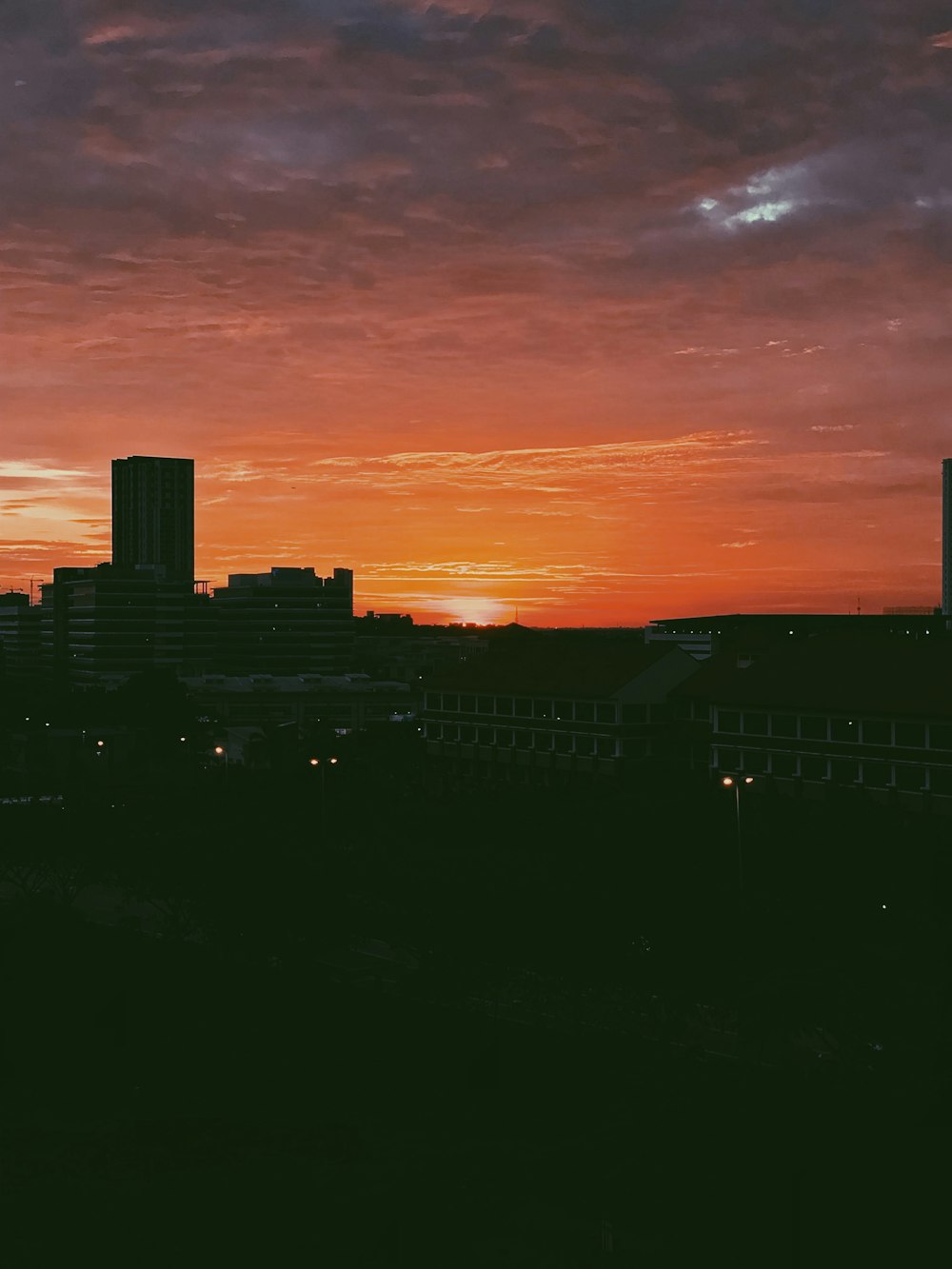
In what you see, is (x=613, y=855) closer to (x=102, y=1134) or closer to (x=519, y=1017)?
(x=519, y=1017)

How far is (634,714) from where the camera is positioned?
8106 cm

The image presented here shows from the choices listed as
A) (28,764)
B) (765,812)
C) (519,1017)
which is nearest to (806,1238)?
(519,1017)

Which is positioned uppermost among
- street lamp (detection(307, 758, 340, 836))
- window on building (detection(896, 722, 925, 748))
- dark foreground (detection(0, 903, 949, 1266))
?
window on building (detection(896, 722, 925, 748))

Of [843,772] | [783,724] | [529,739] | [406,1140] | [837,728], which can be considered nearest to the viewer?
[406,1140]

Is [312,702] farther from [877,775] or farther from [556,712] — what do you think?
[877,775]

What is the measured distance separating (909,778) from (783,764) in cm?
806

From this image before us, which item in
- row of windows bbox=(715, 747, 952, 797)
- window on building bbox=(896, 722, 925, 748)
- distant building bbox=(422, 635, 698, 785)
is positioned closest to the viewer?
row of windows bbox=(715, 747, 952, 797)

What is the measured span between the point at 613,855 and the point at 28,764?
80.8 meters

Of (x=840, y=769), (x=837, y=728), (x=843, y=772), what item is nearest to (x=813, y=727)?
(x=837, y=728)

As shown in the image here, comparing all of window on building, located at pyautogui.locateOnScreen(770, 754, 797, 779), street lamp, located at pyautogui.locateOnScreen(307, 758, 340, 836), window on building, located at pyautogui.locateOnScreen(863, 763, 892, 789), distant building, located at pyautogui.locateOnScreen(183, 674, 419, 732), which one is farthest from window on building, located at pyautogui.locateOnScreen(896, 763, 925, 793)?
distant building, located at pyautogui.locateOnScreen(183, 674, 419, 732)

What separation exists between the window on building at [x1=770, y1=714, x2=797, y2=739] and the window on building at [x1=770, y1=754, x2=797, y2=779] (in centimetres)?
123

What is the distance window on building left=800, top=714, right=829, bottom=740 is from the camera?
216 ft

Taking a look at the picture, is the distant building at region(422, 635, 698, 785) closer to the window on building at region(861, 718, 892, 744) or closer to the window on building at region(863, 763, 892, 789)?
the window on building at region(863, 763, 892, 789)

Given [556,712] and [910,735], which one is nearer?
[910,735]
